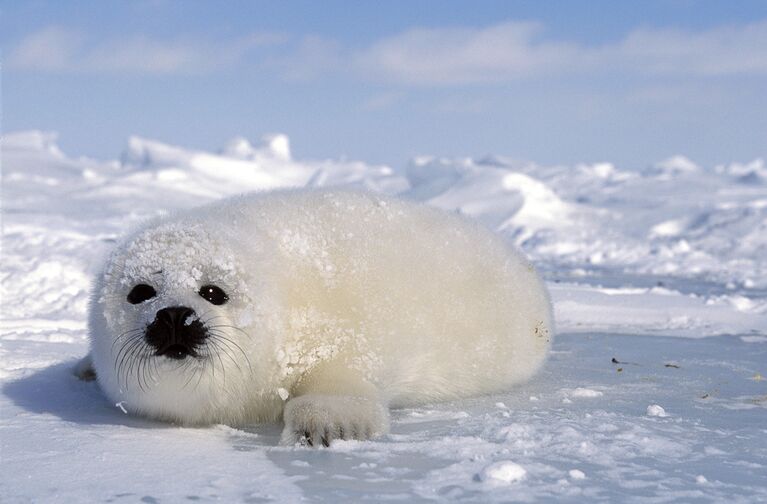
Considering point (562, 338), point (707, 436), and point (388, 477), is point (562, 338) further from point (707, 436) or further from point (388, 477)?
point (388, 477)

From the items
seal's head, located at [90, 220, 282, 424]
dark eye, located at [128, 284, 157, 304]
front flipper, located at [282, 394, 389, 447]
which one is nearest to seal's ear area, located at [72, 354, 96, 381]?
seal's head, located at [90, 220, 282, 424]

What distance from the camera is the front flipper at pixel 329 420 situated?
2.24m

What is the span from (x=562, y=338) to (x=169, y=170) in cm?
2400

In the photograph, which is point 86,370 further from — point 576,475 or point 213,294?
point 576,475

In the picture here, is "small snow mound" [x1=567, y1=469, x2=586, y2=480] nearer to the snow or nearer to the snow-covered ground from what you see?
the snow-covered ground

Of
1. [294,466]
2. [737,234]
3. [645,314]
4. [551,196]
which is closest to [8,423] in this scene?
[294,466]

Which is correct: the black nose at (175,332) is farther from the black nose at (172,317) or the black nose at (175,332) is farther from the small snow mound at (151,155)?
the small snow mound at (151,155)

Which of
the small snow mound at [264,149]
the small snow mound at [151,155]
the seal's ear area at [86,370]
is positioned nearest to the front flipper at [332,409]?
the seal's ear area at [86,370]

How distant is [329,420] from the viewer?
227 cm

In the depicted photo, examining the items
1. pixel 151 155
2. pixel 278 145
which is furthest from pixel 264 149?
pixel 151 155

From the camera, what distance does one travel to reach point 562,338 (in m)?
4.42

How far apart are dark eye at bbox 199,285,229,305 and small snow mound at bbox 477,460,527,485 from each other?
37.5 inches

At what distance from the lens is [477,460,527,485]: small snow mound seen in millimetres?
1799

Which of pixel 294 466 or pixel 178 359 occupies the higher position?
pixel 178 359
